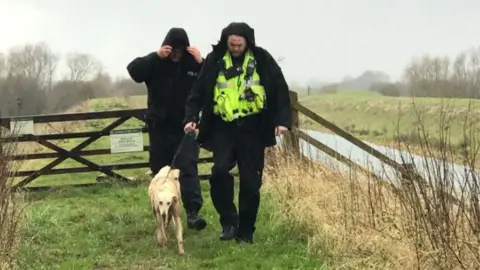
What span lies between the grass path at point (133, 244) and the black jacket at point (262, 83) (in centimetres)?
108

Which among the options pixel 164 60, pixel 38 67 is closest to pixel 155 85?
pixel 164 60

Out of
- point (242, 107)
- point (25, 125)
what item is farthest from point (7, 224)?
point (25, 125)

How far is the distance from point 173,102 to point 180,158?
2.09 feet

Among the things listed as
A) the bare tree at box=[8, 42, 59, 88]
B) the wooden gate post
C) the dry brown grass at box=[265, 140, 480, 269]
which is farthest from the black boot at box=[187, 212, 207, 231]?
the bare tree at box=[8, 42, 59, 88]

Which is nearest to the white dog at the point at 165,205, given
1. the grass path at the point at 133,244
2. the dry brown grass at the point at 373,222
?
the grass path at the point at 133,244

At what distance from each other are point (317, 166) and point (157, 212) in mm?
2727

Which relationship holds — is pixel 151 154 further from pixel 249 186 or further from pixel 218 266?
pixel 218 266

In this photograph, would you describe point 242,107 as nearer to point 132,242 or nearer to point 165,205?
point 165,205

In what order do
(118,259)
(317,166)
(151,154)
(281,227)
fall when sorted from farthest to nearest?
(317,166)
(151,154)
(281,227)
(118,259)

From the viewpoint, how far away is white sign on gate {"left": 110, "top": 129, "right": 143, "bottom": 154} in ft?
38.0

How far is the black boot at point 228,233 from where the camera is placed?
656 cm

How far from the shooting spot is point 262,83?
616 cm

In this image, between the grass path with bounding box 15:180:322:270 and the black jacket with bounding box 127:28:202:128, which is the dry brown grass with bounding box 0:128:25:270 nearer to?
the grass path with bounding box 15:180:322:270

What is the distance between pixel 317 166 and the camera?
8.34 metres
